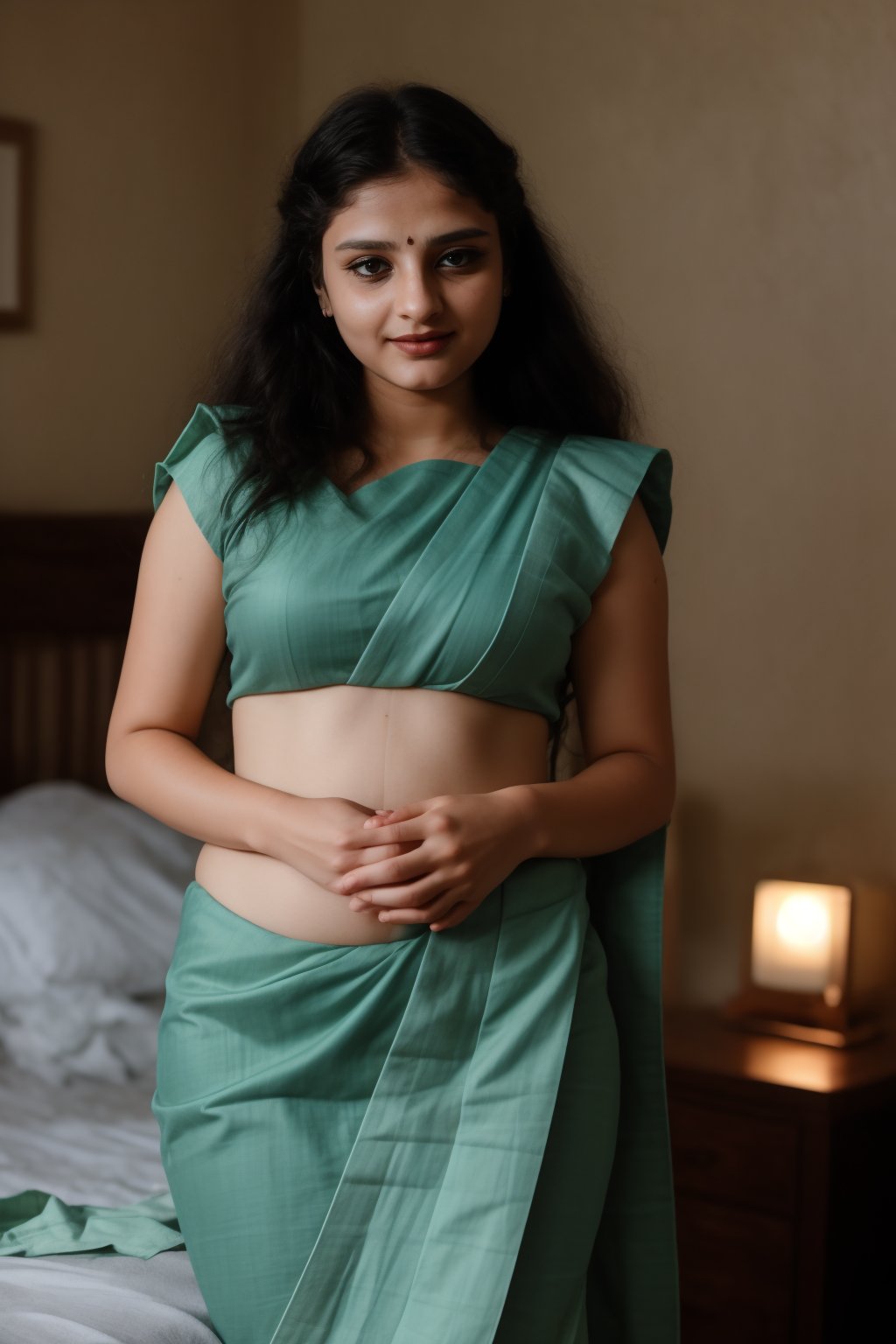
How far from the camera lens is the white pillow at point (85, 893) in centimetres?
225

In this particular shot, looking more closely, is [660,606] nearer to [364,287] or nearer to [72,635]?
[364,287]

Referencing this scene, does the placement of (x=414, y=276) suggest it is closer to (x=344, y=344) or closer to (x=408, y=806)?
(x=344, y=344)

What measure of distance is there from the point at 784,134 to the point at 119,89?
130 centimetres

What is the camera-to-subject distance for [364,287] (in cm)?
113

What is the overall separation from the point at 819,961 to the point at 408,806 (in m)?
1.43

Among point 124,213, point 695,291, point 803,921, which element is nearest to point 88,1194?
point 803,921

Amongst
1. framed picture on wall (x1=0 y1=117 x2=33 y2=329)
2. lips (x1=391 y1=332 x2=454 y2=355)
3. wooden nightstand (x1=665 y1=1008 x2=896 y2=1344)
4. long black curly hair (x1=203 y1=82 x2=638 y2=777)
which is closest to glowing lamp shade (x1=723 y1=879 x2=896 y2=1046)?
wooden nightstand (x1=665 y1=1008 x2=896 y2=1344)

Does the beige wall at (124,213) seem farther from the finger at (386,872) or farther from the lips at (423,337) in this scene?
the finger at (386,872)

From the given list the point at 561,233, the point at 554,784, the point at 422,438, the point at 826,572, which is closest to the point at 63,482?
the point at 561,233

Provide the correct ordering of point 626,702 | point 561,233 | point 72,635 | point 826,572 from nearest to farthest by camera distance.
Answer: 1. point 626,702
2. point 826,572
3. point 561,233
4. point 72,635

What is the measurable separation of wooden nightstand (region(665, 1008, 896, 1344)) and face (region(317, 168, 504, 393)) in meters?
1.31

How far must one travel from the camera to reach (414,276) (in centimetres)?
110

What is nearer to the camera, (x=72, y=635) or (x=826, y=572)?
(x=826, y=572)

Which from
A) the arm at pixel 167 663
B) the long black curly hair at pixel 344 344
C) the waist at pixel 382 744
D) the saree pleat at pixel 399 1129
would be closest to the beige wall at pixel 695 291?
the long black curly hair at pixel 344 344
